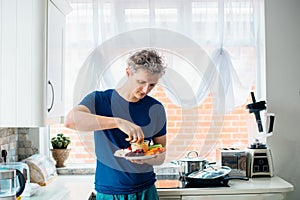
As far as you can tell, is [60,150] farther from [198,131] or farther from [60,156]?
[198,131]

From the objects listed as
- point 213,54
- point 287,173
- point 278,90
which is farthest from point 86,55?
point 287,173

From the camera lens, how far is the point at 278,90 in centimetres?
310

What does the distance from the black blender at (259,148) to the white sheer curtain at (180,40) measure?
20 cm

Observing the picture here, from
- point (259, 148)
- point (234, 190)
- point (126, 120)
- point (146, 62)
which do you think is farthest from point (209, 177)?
point (146, 62)

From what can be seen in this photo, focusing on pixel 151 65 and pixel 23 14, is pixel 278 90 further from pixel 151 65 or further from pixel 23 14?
pixel 23 14

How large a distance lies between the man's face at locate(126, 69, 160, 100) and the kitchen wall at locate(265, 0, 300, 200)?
4.14ft

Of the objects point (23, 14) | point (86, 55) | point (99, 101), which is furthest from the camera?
point (86, 55)

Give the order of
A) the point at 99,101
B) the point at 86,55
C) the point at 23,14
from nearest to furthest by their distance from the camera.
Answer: the point at 23,14
the point at 99,101
the point at 86,55

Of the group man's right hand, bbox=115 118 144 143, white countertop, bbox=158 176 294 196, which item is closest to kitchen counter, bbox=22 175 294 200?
white countertop, bbox=158 176 294 196

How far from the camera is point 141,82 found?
2.16 meters

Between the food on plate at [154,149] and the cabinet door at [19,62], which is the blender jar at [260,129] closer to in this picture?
the food on plate at [154,149]

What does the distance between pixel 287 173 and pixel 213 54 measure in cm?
104

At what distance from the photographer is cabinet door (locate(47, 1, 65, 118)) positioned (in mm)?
2246

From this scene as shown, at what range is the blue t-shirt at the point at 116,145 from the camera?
7.32 ft
